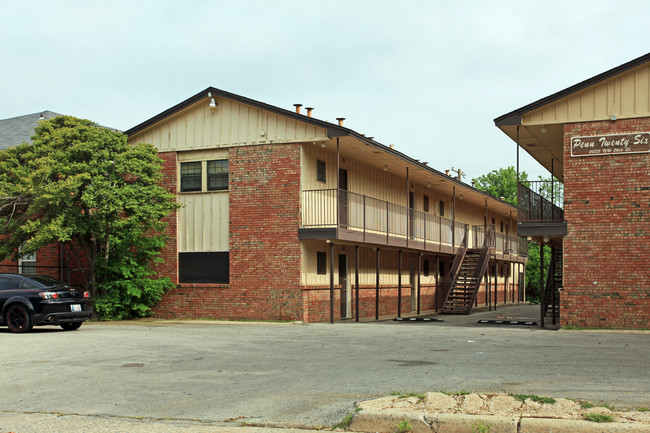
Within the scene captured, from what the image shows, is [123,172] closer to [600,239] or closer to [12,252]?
[12,252]

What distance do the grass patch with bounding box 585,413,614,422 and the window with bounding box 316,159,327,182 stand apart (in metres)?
17.9

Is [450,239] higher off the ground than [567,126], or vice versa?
[567,126]

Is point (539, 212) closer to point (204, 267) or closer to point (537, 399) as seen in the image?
point (204, 267)

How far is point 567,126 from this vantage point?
20016 millimetres

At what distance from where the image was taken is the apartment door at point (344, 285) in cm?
2628

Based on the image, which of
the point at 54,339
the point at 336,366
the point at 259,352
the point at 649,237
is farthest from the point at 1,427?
the point at 649,237

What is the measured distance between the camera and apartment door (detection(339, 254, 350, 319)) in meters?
26.3

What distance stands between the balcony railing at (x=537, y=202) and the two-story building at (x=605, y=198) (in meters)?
1.48

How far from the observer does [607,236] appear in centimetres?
1942

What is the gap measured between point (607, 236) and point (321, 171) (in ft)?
31.0

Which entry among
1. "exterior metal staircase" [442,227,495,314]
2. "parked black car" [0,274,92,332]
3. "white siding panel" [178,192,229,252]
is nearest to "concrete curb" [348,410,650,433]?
"parked black car" [0,274,92,332]

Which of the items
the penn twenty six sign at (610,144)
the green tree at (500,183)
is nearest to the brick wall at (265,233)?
the penn twenty six sign at (610,144)

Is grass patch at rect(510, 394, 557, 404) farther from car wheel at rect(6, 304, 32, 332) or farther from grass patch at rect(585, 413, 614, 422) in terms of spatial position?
car wheel at rect(6, 304, 32, 332)

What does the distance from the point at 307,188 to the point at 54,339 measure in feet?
32.1
